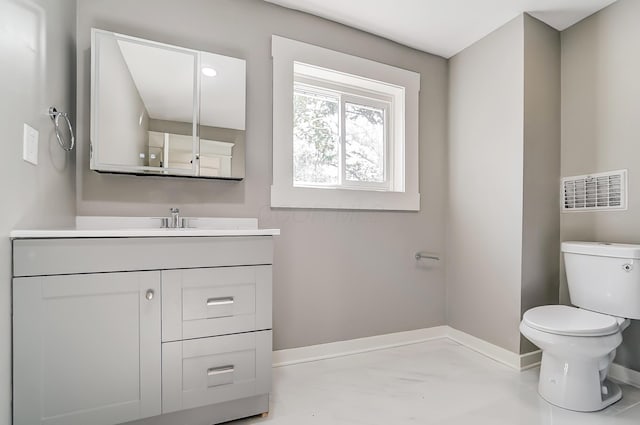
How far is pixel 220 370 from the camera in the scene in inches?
51.6

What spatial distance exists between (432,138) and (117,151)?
2.08m

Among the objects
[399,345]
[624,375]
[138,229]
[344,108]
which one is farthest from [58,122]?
[624,375]

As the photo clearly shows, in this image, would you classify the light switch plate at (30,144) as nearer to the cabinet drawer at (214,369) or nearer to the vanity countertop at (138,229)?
the vanity countertop at (138,229)

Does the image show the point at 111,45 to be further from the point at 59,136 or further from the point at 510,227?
the point at 510,227

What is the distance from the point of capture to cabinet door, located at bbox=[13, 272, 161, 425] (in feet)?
3.48

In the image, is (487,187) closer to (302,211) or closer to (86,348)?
(302,211)

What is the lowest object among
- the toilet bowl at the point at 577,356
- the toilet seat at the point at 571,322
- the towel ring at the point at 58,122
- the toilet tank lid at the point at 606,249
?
the toilet bowl at the point at 577,356

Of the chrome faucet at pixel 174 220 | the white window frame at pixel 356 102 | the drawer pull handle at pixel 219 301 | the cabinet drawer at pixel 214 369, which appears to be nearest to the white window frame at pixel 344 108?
the white window frame at pixel 356 102

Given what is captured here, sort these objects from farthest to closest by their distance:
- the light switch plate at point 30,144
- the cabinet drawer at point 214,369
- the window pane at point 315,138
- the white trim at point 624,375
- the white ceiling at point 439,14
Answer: the window pane at point 315,138
the white ceiling at point 439,14
the white trim at point 624,375
the cabinet drawer at point 214,369
the light switch plate at point 30,144

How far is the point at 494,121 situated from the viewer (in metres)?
2.13

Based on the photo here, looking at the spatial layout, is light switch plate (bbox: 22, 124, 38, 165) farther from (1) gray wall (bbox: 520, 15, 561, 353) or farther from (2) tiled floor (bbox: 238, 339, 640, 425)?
(1) gray wall (bbox: 520, 15, 561, 353)

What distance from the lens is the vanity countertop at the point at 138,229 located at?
1.10m

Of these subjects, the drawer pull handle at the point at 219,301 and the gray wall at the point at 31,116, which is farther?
the drawer pull handle at the point at 219,301

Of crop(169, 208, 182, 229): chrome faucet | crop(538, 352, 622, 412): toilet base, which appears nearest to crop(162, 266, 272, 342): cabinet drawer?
crop(169, 208, 182, 229): chrome faucet
